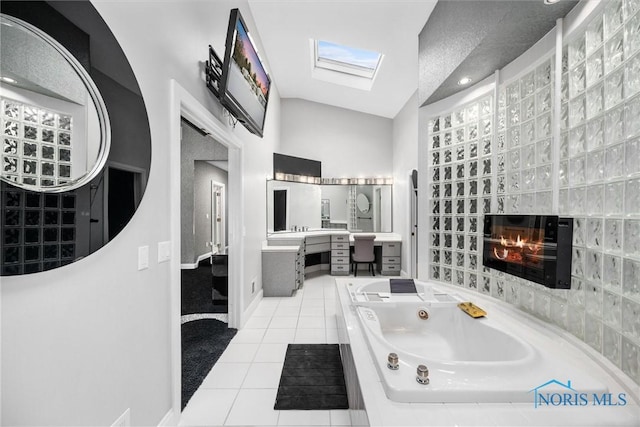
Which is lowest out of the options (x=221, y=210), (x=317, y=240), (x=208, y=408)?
(x=208, y=408)

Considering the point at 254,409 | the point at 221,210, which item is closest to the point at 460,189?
the point at 254,409

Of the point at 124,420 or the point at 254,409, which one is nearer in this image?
the point at 124,420

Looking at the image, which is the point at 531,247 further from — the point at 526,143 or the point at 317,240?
the point at 317,240

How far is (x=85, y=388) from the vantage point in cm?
99

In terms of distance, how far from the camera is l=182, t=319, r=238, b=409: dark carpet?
6.39 feet

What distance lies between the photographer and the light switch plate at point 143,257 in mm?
1268

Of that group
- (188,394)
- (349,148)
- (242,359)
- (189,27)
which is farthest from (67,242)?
(349,148)

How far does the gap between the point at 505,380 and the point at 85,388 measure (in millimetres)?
1754

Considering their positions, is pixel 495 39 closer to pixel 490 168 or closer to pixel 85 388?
pixel 490 168

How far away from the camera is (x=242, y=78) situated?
2.04 meters

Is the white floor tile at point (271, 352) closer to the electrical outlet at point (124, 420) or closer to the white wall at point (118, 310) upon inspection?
the white wall at point (118, 310)

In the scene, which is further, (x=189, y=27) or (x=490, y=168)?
(x=490, y=168)

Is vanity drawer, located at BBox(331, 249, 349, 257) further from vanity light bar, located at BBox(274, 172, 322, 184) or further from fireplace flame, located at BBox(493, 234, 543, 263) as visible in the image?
fireplace flame, located at BBox(493, 234, 543, 263)

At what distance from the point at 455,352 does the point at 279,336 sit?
1611 mm
